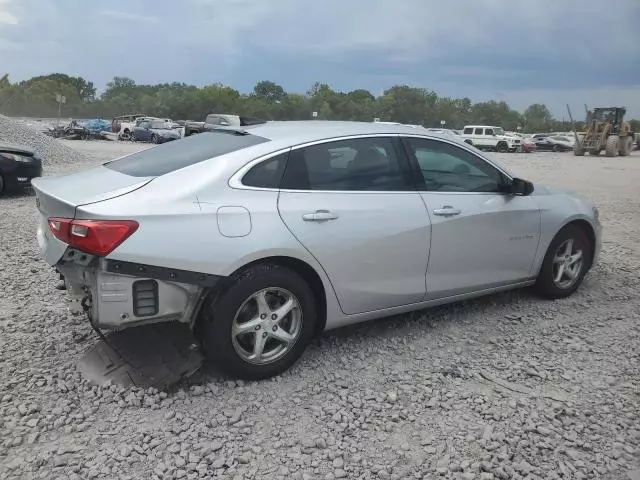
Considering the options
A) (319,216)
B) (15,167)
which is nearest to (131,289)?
(319,216)

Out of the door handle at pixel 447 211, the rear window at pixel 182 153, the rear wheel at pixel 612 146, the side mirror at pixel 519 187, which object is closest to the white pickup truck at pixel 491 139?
the rear wheel at pixel 612 146

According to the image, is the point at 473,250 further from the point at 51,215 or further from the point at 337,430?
the point at 51,215

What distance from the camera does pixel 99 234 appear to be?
3033mm

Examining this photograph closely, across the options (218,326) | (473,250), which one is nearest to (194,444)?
(218,326)

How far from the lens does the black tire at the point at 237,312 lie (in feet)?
10.7

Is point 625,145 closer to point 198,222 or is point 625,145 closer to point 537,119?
point 198,222

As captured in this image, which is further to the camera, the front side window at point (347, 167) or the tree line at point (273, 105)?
the tree line at point (273, 105)

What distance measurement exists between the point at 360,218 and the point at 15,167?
341 inches

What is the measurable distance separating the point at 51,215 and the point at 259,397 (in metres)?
1.60

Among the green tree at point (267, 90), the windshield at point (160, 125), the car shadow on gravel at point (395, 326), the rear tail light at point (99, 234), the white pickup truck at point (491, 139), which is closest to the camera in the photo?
the rear tail light at point (99, 234)

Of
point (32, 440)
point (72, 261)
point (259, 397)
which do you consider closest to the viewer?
point (32, 440)

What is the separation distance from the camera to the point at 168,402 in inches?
128

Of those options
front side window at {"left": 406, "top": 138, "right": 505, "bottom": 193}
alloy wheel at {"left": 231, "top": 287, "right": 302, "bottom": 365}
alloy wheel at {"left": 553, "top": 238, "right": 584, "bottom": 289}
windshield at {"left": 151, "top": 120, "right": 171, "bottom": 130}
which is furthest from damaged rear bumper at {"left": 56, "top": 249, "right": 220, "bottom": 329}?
windshield at {"left": 151, "top": 120, "right": 171, "bottom": 130}

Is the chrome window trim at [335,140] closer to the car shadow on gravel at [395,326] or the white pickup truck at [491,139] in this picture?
the car shadow on gravel at [395,326]
